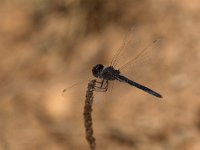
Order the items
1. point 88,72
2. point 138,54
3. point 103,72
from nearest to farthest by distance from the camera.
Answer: point 103,72 < point 138,54 < point 88,72

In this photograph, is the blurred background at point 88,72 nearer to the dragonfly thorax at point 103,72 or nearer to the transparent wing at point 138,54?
the transparent wing at point 138,54

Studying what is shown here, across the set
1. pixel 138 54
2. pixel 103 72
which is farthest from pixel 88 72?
pixel 103 72

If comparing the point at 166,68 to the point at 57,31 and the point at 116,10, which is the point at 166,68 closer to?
the point at 116,10

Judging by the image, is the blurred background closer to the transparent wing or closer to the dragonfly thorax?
the transparent wing

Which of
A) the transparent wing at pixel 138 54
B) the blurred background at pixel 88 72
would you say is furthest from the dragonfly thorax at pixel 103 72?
the blurred background at pixel 88 72

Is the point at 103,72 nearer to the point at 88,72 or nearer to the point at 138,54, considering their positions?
the point at 138,54

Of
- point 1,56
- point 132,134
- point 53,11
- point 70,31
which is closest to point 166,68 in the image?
point 132,134

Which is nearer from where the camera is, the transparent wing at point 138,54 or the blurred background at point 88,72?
the transparent wing at point 138,54

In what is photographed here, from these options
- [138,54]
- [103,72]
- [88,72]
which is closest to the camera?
[103,72]

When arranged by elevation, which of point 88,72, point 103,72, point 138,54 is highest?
point 88,72
